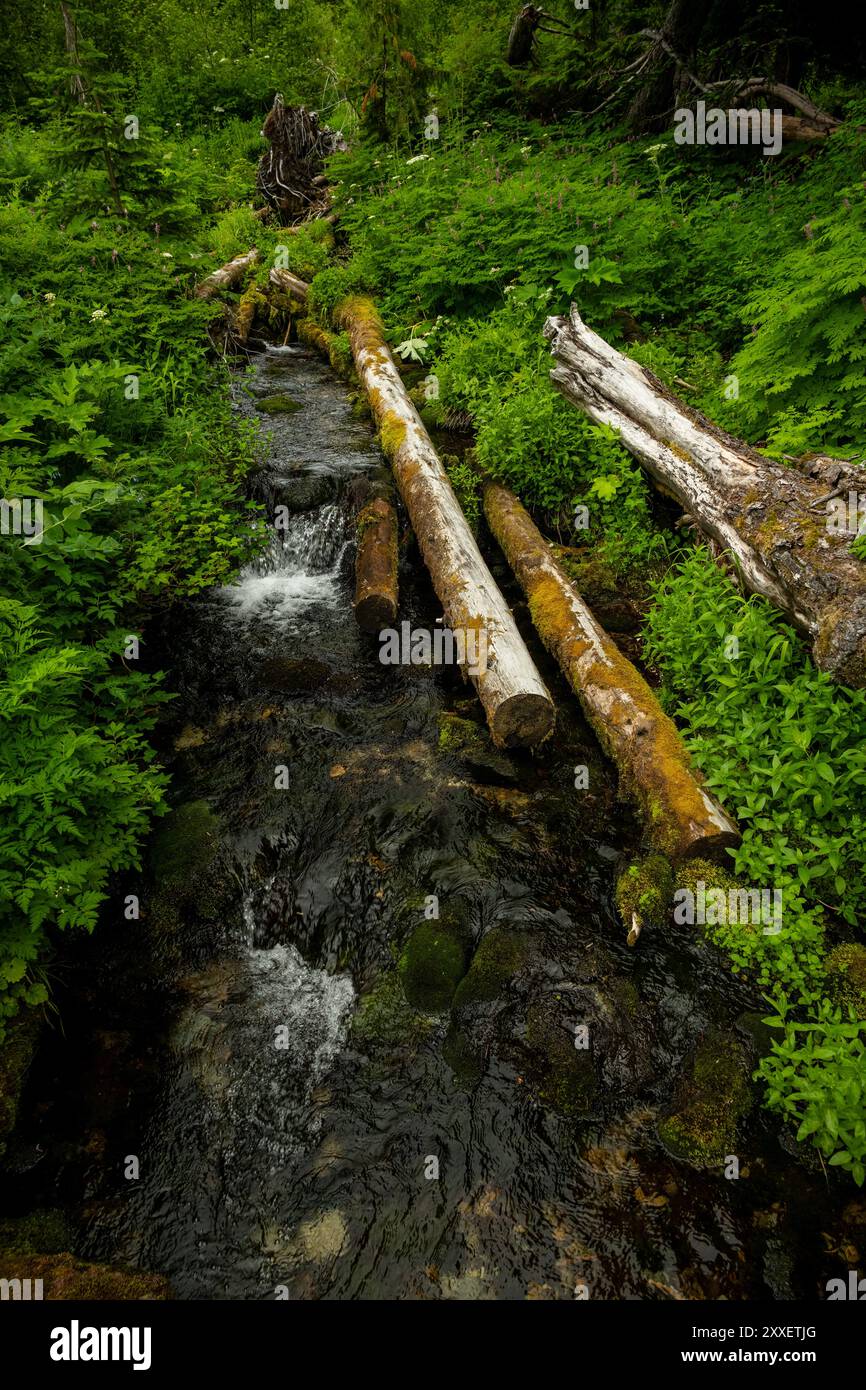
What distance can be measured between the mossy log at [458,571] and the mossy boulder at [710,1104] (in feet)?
7.77

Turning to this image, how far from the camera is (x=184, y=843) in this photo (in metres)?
4.35

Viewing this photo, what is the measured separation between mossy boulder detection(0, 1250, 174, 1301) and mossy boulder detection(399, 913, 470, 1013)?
163cm

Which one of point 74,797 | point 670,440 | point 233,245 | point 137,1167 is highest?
point 233,245

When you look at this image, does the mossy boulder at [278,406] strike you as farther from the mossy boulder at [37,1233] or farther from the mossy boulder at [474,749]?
the mossy boulder at [37,1233]

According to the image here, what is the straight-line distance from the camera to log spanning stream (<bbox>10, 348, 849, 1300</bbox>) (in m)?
2.74

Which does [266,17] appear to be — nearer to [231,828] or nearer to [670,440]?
[670,440]

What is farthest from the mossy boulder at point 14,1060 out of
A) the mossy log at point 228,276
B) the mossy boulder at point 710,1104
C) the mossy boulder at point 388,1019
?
the mossy log at point 228,276

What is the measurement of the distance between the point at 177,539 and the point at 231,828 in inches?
124

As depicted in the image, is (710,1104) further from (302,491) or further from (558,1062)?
(302,491)

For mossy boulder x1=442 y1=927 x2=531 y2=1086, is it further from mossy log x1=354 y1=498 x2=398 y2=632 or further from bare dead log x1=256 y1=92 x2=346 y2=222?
bare dead log x1=256 y1=92 x2=346 y2=222

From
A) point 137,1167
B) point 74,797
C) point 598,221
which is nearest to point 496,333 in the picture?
point 598,221

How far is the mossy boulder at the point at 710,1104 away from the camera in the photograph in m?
2.92

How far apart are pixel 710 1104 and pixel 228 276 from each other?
14494 millimetres

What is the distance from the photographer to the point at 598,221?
805cm
